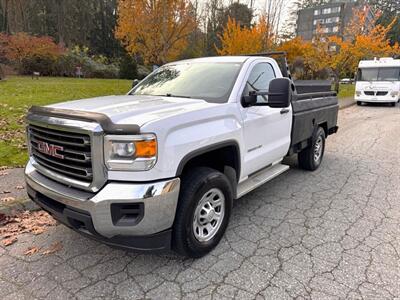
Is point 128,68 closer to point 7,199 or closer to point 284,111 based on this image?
point 7,199

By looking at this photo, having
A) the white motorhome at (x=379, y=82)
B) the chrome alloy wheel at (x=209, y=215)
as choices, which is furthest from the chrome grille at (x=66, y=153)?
the white motorhome at (x=379, y=82)

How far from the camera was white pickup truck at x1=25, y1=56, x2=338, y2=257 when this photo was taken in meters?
2.31

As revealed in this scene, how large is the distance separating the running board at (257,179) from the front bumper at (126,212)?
1145 millimetres

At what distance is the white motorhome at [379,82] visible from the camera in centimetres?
1667

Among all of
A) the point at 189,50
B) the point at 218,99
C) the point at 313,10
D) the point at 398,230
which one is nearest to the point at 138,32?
the point at 218,99

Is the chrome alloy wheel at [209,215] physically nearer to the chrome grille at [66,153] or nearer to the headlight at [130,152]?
the headlight at [130,152]

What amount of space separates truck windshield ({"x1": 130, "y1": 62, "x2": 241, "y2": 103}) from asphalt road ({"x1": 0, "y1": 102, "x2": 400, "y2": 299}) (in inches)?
61.9

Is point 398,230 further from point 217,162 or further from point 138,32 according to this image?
point 138,32

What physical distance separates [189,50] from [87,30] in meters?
15.2

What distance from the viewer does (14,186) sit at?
4.31 metres

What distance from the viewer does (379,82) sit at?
16922 millimetres

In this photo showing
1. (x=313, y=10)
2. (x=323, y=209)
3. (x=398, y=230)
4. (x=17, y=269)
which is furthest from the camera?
(x=313, y=10)

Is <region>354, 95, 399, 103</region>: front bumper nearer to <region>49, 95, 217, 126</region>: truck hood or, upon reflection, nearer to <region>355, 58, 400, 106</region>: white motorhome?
<region>355, 58, 400, 106</region>: white motorhome

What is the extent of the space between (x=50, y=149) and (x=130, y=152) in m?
0.89
